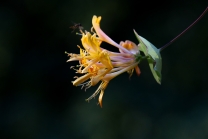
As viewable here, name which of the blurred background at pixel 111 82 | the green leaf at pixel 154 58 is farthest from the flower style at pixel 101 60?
the blurred background at pixel 111 82

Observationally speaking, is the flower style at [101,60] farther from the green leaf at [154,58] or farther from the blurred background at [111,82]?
the blurred background at [111,82]

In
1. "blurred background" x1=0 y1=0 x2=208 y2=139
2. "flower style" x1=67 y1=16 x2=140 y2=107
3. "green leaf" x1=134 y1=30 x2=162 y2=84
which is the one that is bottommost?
"green leaf" x1=134 y1=30 x2=162 y2=84

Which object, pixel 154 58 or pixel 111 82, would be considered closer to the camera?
pixel 154 58

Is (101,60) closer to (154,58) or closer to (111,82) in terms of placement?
(154,58)

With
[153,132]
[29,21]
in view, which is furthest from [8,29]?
[153,132]

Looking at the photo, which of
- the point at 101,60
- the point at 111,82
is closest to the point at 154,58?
the point at 101,60

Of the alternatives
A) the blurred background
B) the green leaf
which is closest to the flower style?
the green leaf

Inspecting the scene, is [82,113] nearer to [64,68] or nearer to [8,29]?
[64,68]

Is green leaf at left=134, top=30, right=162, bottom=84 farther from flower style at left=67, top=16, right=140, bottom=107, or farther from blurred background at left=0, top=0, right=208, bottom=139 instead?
blurred background at left=0, top=0, right=208, bottom=139
